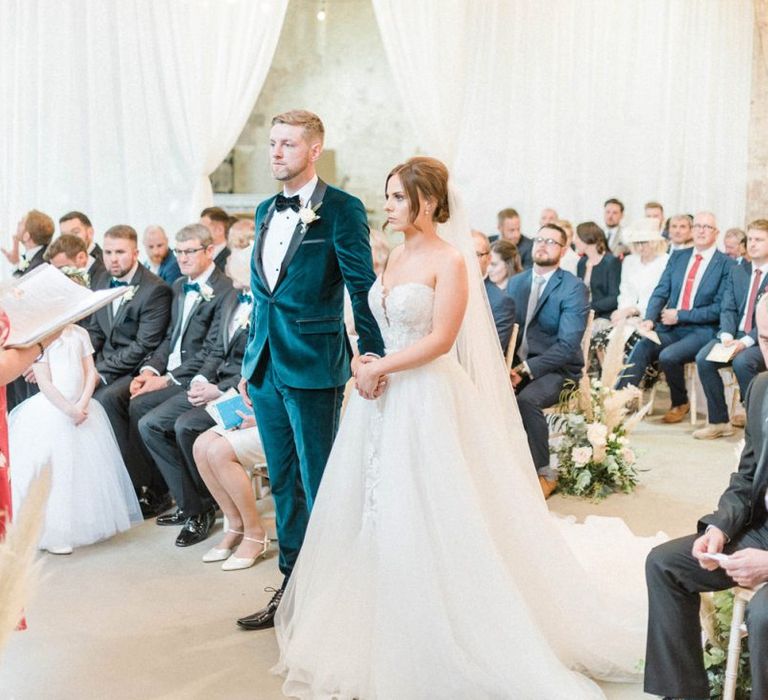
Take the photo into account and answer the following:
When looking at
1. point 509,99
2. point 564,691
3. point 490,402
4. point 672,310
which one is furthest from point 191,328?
point 509,99

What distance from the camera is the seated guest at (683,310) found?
24.2 ft

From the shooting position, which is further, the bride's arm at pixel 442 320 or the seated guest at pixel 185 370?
the seated guest at pixel 185 370

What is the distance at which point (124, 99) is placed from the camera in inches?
339

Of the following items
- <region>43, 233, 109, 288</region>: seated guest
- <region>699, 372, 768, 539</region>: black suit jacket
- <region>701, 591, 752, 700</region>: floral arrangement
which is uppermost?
<region>43, 233, 109, 288</region>: seated guest

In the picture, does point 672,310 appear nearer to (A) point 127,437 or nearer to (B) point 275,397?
(A) point 127,437

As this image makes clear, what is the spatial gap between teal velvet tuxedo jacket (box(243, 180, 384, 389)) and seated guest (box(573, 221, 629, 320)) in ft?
16.1

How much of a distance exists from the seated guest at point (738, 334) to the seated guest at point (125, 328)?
3.79 m

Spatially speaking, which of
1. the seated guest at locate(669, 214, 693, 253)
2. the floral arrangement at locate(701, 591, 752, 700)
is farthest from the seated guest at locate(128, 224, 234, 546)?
the seated guest at locate(669, 214, 693, 253)

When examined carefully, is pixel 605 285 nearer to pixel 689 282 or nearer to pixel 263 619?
pixel 689 282

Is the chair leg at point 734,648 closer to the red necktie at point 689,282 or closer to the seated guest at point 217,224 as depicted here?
the red necktie at point 689,282

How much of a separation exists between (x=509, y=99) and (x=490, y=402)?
7.78 meters

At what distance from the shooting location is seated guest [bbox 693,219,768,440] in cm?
679

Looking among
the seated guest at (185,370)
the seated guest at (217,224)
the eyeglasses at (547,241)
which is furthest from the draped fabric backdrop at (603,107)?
the seated guest at (185,370)

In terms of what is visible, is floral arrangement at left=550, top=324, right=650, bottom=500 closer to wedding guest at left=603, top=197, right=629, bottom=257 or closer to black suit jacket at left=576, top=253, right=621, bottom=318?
black suit jacket at left=576, top=253, right=621, bottom=318
